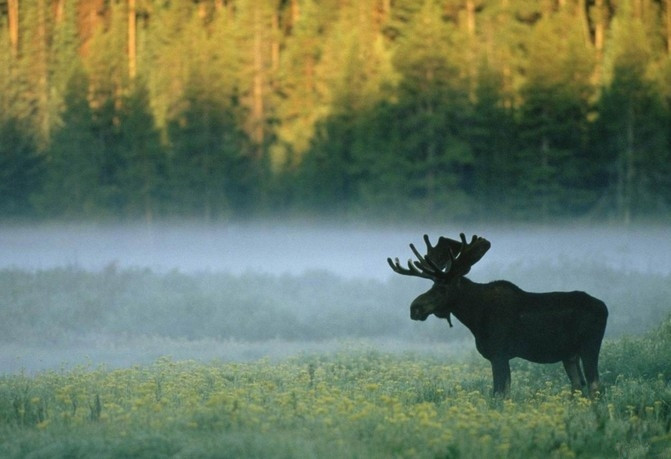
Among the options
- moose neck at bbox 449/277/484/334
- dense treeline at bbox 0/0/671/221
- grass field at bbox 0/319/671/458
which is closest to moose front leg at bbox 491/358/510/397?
grass field at bbox 0/319/671/458

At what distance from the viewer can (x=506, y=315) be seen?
12609mm

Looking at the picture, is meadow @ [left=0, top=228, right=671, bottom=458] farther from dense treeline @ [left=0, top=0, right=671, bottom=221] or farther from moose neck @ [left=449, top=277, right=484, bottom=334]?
dense treeline @ [left=0, top=0, right=671, bottom=221]

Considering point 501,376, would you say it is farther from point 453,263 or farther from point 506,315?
point 453,263

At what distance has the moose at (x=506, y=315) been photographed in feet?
41.3

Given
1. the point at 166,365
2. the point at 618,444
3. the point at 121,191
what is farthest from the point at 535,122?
the point at 618,444

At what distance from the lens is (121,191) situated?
38562 millimetres

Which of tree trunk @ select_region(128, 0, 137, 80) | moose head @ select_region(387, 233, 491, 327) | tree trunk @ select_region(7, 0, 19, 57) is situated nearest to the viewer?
moose head @ select_region(387, 233, 491, 327)

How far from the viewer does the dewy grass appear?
32.6ft

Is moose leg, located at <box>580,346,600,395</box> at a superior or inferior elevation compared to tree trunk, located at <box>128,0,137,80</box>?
inferior

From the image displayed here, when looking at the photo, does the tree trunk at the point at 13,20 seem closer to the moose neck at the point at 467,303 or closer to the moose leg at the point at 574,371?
the moose neck at the point at 467,303

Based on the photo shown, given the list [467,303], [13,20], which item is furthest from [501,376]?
[13,20]

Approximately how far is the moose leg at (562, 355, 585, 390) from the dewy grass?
0.17 meters

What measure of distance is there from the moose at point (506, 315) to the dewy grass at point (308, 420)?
1.62 ft

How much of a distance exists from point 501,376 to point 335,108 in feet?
88.6
